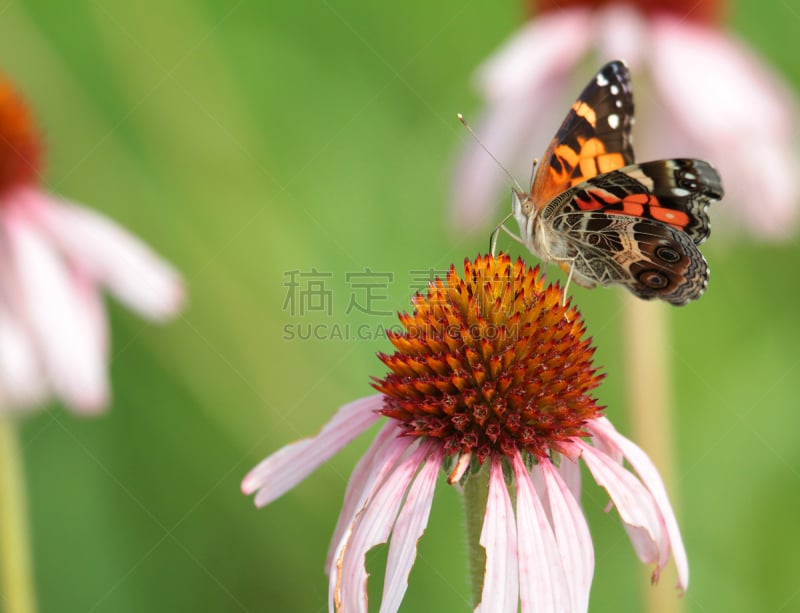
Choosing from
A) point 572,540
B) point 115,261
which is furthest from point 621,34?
point 572,540

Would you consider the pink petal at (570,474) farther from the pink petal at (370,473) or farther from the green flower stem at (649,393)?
the green flower stem at (649,393)

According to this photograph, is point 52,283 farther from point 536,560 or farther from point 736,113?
point 736,113

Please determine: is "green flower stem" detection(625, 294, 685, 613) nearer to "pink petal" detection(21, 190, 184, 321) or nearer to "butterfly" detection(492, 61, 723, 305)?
"butterfly" detection(492, 61, 723, 305)

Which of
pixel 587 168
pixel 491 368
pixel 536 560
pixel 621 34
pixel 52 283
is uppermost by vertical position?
pixel 621 34

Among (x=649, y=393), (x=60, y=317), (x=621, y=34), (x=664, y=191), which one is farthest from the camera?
(x=621, y=34)

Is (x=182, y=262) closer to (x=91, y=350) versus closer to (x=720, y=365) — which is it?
(x=91, y=350)

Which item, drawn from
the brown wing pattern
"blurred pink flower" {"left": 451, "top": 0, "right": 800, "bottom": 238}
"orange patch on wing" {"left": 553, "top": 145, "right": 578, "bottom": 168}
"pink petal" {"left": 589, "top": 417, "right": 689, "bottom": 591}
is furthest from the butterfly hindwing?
"blurred pink flower" {"left": 451, "top": 0, "right": 800, "bottom": 238}

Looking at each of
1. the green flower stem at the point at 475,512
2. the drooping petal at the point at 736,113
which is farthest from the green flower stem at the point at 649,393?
the green flower stem at the point at 475,512
